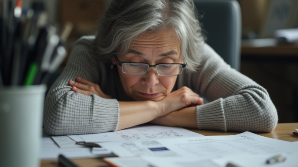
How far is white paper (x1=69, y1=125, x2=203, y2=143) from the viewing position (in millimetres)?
825

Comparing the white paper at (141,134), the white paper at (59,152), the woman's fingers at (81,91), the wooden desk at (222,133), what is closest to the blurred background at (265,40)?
the wooden desk at (222,133)

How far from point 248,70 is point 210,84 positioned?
1.94m

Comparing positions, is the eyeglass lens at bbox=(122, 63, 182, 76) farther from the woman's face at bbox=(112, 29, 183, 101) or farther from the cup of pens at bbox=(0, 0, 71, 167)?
the cup of pens at bbox=(0, 0, 71, 167)

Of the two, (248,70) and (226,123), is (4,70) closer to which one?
(226,123)

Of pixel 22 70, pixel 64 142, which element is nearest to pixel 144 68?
pixel 64 142

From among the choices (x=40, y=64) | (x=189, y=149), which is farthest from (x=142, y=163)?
(x=40, y=64)

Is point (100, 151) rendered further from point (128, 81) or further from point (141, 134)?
point (128, 81)

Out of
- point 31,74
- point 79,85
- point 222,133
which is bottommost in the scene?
point 222,133

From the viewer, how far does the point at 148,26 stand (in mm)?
1017

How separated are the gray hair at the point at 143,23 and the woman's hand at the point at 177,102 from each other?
0.14 metres

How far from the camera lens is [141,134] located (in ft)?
2.85

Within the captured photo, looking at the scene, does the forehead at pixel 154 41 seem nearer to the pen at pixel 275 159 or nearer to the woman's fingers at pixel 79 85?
the woman's fingers at pixel 79 85

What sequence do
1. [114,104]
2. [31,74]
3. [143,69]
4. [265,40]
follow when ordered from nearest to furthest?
[31,74] < [114,104] < [143,69] < [265,40]

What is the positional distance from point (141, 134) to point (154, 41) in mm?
330
